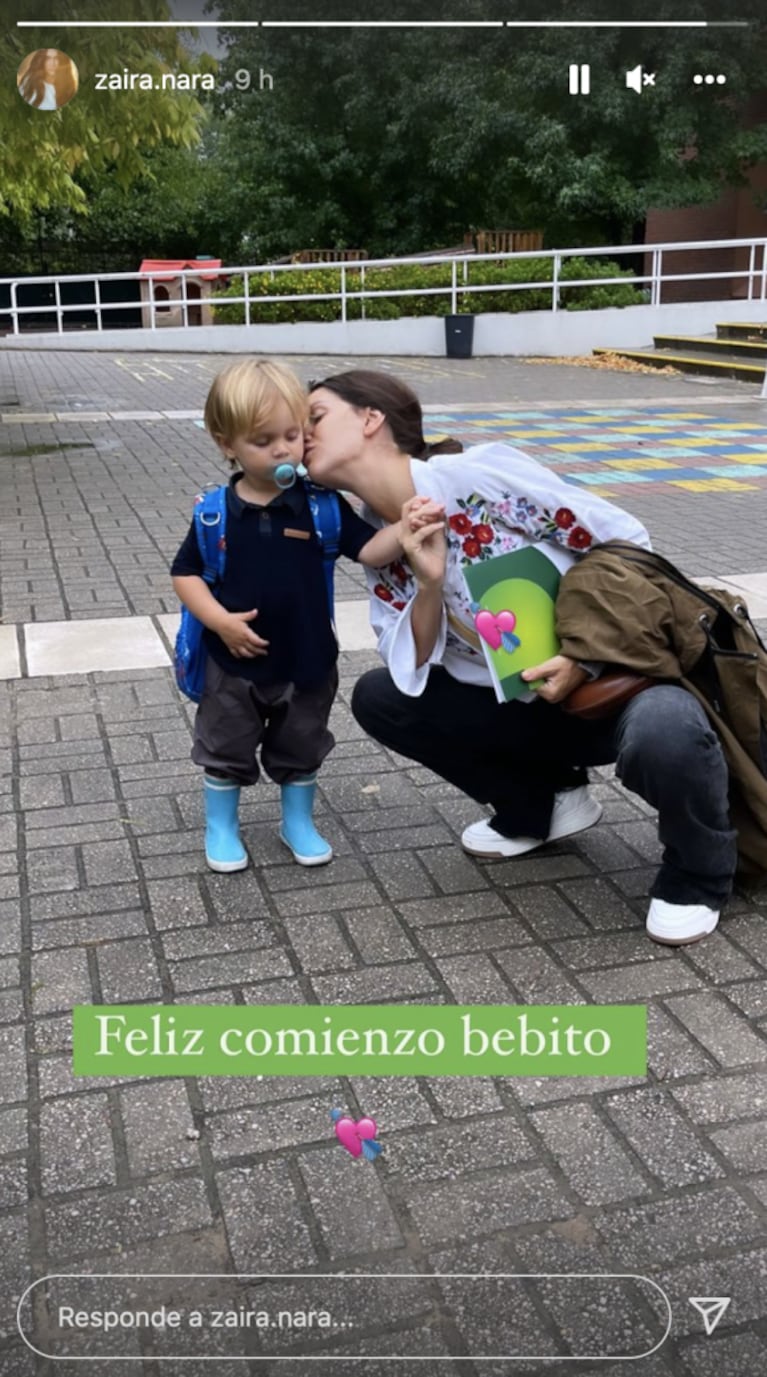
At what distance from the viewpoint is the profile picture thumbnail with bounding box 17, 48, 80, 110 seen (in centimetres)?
872

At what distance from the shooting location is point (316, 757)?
341 cm

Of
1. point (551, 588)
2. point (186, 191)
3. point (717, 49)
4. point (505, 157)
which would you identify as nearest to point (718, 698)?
point (551, 588)

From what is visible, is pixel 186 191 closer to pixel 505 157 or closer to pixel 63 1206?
pixel 505 157

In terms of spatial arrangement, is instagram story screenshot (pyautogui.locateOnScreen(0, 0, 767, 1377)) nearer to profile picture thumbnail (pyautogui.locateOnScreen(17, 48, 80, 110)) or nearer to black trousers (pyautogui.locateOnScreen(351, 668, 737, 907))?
black trousers (pyautogui.locateOnScreen(351, 668, 737, 907))

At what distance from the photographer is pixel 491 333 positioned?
21000 mm

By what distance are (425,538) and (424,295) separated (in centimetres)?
2028

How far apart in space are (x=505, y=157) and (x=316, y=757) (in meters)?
24.4

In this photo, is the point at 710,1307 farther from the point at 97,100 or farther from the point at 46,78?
the point at 97,100

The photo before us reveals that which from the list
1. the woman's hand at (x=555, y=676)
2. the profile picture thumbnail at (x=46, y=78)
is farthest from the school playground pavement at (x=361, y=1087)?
the profile picture thumbnail at (x=46, y=78)

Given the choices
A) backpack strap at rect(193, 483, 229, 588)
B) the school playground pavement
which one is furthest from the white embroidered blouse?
the school playground pavement

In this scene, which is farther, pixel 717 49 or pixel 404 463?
pixel 717 49

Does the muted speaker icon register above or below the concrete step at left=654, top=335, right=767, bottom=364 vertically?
above

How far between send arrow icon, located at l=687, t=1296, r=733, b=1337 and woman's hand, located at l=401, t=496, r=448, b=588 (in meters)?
1.51

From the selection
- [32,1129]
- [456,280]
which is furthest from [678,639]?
[456,280]
